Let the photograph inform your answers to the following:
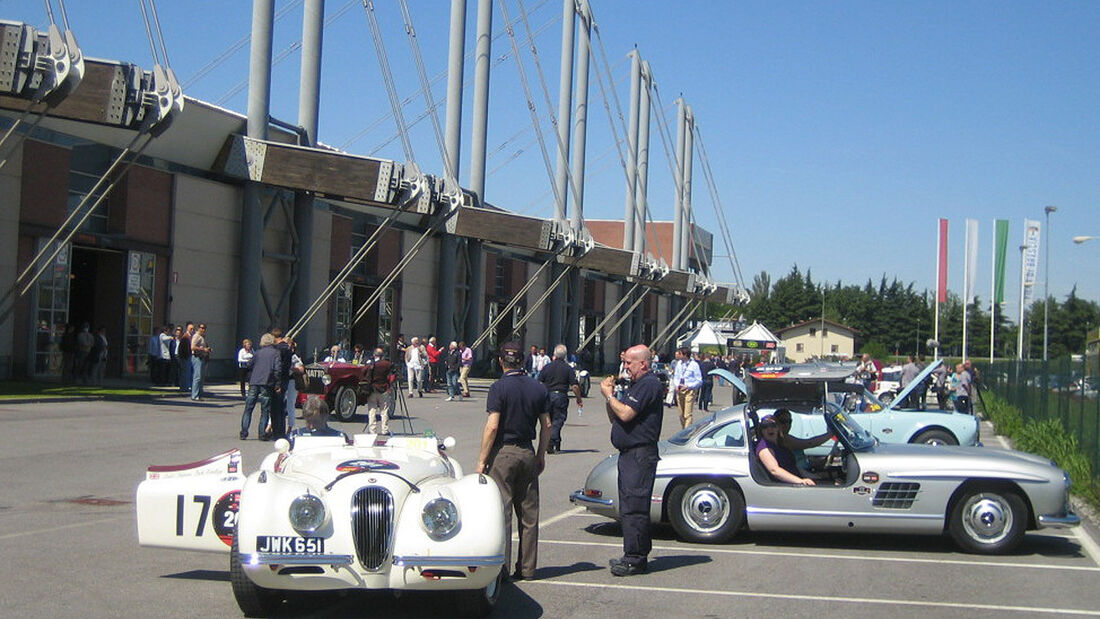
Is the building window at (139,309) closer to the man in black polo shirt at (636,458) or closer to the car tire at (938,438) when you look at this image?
the car tire at (938,438)

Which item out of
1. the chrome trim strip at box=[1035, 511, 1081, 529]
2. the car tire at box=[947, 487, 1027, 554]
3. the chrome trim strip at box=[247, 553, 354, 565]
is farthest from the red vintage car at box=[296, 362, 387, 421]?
the chrome trim strip at box=[247, 553, 354, 565]

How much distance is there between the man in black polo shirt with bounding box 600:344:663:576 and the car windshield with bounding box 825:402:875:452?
2.39m

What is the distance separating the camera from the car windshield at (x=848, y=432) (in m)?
10.4

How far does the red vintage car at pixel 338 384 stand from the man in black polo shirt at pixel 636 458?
14.4m

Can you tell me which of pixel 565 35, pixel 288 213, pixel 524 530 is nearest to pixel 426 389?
pixel 288 213

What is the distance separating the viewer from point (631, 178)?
61.3 meters

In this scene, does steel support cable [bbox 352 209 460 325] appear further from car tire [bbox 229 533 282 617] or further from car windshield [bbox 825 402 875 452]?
car tire [bbox 229 533 282 617]

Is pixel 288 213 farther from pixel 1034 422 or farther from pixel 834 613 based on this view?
pixel 834 613

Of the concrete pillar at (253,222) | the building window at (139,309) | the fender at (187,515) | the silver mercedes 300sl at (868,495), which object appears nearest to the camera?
the fender at (187,515)

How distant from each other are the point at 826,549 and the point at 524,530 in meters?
3.27

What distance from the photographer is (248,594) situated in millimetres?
6824

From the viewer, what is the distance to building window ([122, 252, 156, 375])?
98.8ft

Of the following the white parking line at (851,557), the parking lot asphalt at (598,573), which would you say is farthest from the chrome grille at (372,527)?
the white parking line at (851,557)

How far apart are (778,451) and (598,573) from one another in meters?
2.47
